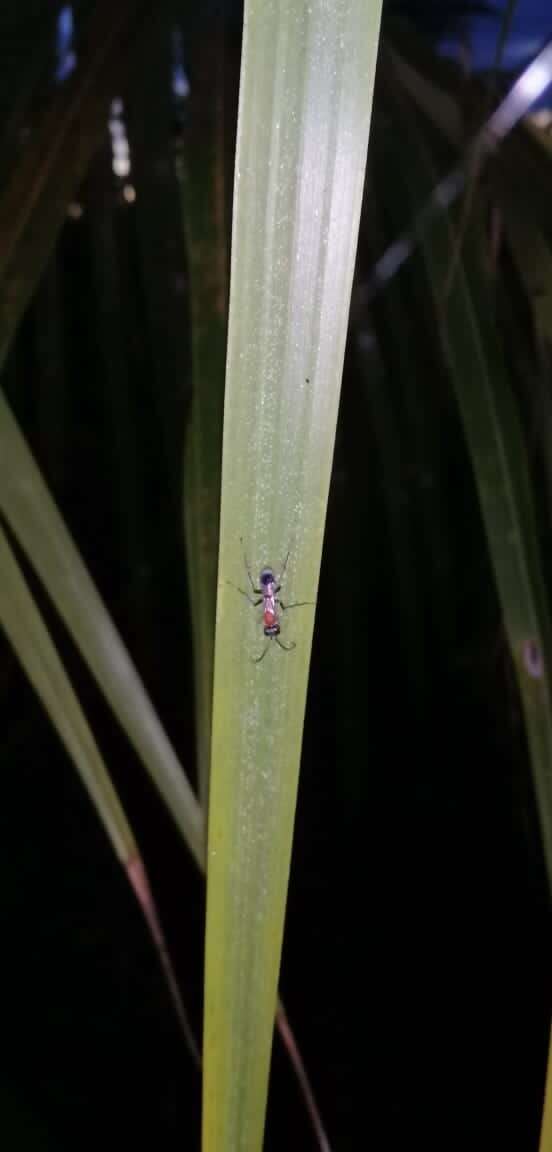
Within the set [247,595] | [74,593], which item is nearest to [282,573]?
[247,595]

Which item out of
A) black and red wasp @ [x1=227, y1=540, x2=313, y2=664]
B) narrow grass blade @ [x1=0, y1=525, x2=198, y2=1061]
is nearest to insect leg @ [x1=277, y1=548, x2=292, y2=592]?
black and red wasp @ [x1=227, y1=540, x2=313, y2=664]

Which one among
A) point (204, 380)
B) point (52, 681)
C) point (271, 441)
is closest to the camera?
point (271, 441)

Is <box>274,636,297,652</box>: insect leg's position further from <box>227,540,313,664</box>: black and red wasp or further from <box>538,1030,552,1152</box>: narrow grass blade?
<box>538,1030,552,1152</box>: narrow grass blade

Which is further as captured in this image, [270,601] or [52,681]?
[52,681]

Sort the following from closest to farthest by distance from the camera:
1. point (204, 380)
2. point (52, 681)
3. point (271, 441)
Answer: point (271, 441), point (52, 681), point (204, 380)

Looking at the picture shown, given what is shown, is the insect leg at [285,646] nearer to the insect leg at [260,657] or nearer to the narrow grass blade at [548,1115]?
the insect leg at [260,657]

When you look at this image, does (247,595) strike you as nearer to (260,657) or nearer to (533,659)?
(260,657)

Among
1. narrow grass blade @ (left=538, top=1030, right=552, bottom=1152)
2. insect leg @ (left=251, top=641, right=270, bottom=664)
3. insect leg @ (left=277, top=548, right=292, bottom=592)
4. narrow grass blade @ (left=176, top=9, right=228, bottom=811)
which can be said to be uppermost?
narrow grass blade @ (left=176, top=9, right=228, bottom=811)
